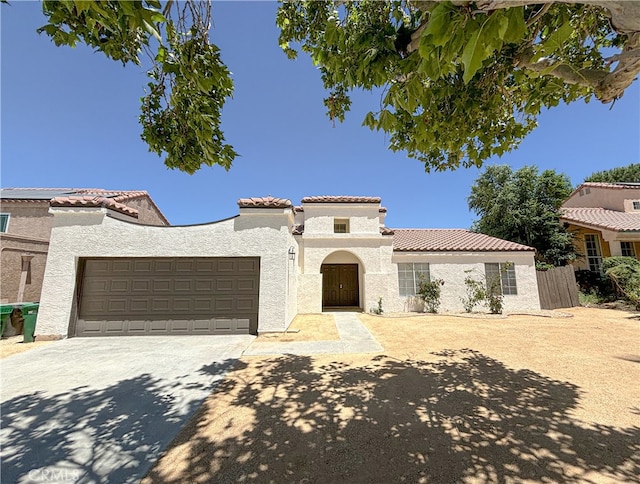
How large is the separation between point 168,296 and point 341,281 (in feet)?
35.9

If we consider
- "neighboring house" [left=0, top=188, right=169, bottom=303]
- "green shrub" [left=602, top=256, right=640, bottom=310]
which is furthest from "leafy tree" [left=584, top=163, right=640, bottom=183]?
"neighboring house" [left=0, top=188, right=169, bottom=303]

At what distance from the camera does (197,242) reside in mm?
9203

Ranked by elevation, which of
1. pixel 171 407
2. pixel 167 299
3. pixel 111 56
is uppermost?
pixel 111 56

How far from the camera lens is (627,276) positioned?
14117 mm

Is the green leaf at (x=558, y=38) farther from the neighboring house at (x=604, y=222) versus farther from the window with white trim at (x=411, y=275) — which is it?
the neighboring house at (x=604, y=222)

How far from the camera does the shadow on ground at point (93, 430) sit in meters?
2.87

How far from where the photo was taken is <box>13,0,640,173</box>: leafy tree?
1.95 metres

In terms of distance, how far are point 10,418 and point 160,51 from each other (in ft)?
19.3

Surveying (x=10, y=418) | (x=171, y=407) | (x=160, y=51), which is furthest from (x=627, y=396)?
(x=10, y=418)

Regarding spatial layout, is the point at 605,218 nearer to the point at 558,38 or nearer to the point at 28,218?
the point at 558,38

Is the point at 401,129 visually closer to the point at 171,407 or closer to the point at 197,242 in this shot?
the point at 171,407

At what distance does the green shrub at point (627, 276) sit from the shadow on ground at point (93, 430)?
20.5m

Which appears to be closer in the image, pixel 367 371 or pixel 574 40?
pixel 574 40

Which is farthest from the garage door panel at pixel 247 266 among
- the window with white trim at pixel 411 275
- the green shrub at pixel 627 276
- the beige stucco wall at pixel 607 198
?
the beige stucco wall at pixel 607 198
